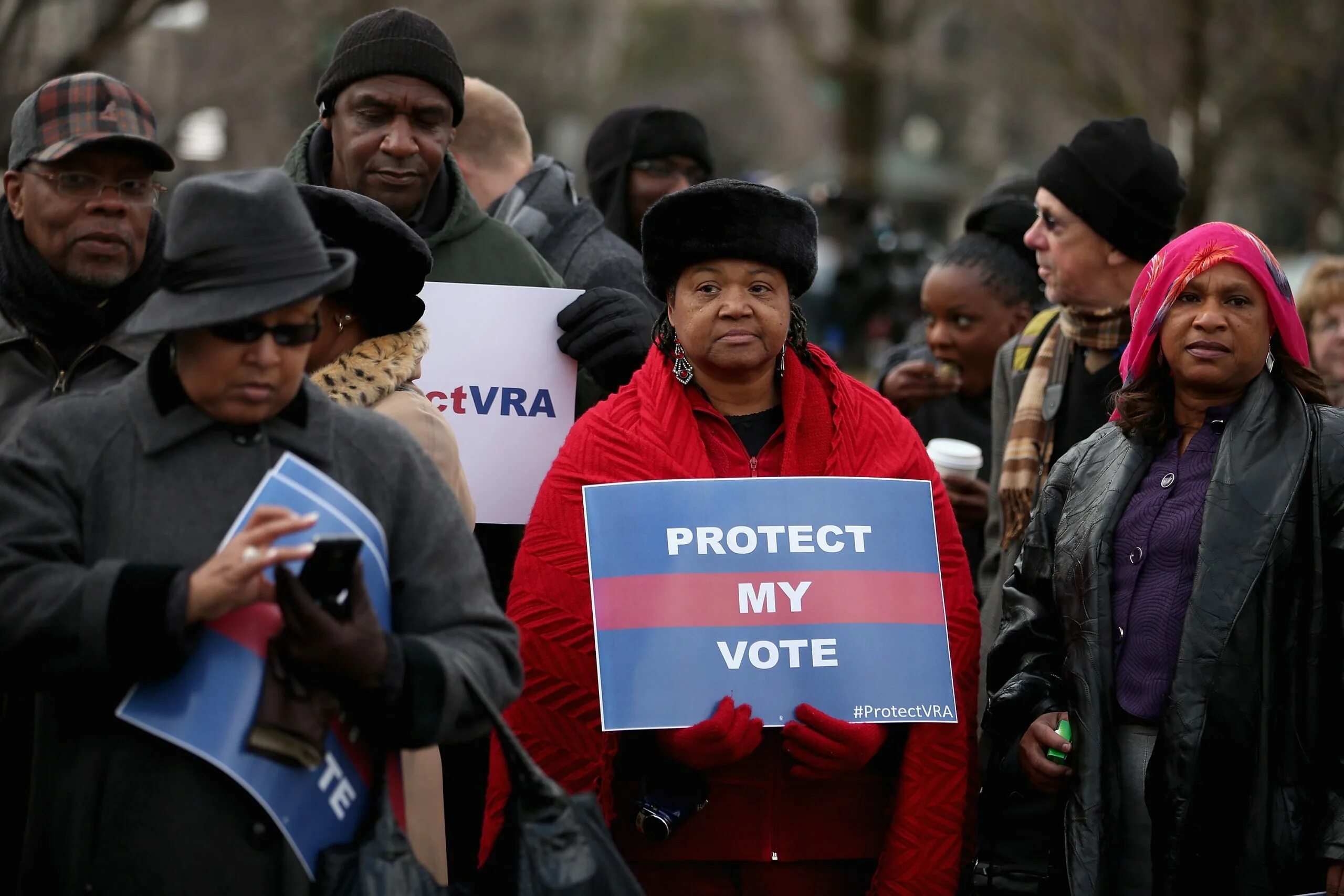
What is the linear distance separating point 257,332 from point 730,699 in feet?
4.28

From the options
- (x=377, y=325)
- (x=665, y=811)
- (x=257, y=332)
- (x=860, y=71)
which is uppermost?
(x=860, y=71)

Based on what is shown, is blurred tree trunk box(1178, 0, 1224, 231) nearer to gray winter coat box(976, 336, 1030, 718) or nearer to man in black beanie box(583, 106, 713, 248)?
man in black beanie box(583, 106, 713, 248)

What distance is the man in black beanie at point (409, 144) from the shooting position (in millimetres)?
4609

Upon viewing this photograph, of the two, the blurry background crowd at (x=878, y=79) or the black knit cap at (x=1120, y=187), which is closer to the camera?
the black knit cap at (x=1120, y=187)

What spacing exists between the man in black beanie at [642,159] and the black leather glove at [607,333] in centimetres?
150

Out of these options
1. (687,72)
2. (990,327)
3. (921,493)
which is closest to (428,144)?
(921,493)

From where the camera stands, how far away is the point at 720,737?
11.7ft

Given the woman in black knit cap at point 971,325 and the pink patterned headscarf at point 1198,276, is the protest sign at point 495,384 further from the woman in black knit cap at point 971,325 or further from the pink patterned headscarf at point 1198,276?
the woman in black knit cap at point 971,325

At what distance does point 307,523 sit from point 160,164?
131 cm

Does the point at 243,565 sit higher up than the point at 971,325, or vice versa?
the point at 971,325

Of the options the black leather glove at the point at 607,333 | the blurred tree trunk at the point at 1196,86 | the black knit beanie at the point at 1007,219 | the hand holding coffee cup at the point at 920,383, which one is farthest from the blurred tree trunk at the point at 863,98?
the black leather glove at the point at 607,333

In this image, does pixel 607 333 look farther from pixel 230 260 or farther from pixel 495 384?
pixel 230 260

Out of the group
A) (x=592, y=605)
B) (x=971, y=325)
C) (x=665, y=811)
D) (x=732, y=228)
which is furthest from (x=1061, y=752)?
(x=971, y=325)

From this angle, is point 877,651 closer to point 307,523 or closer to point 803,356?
point 803,356
